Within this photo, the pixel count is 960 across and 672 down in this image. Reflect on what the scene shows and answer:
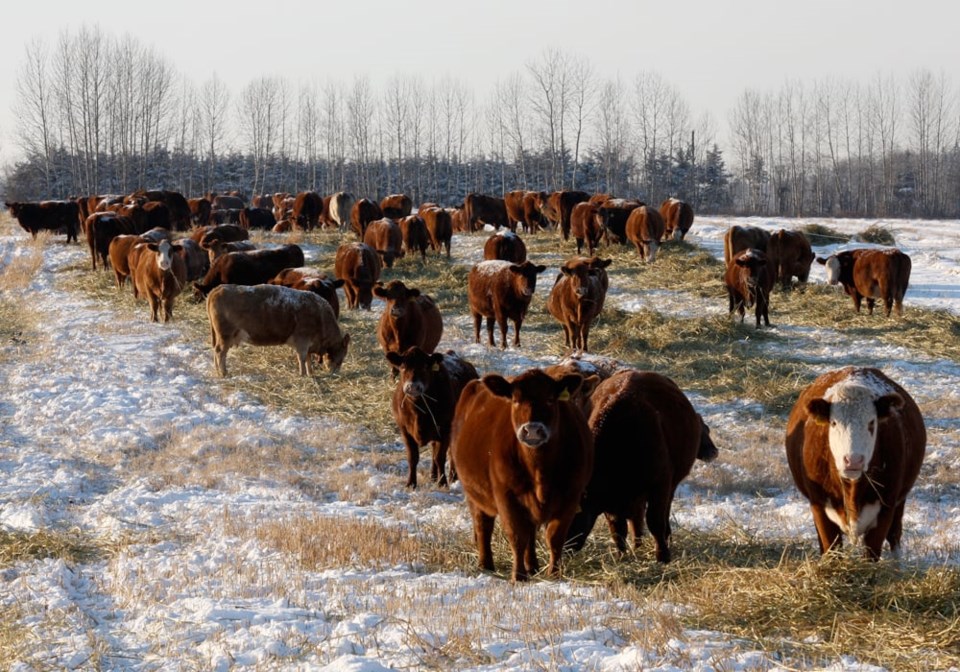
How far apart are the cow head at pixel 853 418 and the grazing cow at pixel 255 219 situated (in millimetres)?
34795

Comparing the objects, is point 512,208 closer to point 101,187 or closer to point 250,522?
point 250,522

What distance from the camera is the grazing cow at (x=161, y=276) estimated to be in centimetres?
1805

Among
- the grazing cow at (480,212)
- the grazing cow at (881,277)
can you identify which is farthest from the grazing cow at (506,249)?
the grazing cow at (480,212)

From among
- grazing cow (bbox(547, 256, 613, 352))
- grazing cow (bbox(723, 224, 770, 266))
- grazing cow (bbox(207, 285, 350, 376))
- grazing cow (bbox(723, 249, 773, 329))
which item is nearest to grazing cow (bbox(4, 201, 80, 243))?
grazing cow (bbox(207, 285, 350, 376))

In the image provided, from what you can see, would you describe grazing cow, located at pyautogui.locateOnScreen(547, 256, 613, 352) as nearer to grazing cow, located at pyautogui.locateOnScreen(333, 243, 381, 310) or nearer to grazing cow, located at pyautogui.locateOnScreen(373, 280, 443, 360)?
grazing cow, located at pyautogui.locateOnScreen(373, 280, 443, 360)

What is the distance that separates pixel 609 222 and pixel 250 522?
20.4m

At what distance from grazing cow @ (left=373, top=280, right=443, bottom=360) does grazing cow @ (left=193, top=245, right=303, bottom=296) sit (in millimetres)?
5305

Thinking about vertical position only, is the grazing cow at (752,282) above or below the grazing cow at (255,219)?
below

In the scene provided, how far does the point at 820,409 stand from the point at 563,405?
1656mm

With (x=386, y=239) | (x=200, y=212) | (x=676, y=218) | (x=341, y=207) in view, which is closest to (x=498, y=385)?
(x=386, y=239)

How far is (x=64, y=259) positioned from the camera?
2830 centimetres

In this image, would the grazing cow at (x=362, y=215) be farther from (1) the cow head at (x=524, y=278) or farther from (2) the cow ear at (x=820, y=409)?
(2) the cow ear at (x=820, y=409)

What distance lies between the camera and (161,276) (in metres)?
18.1

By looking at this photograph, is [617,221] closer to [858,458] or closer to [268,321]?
[268,321]
